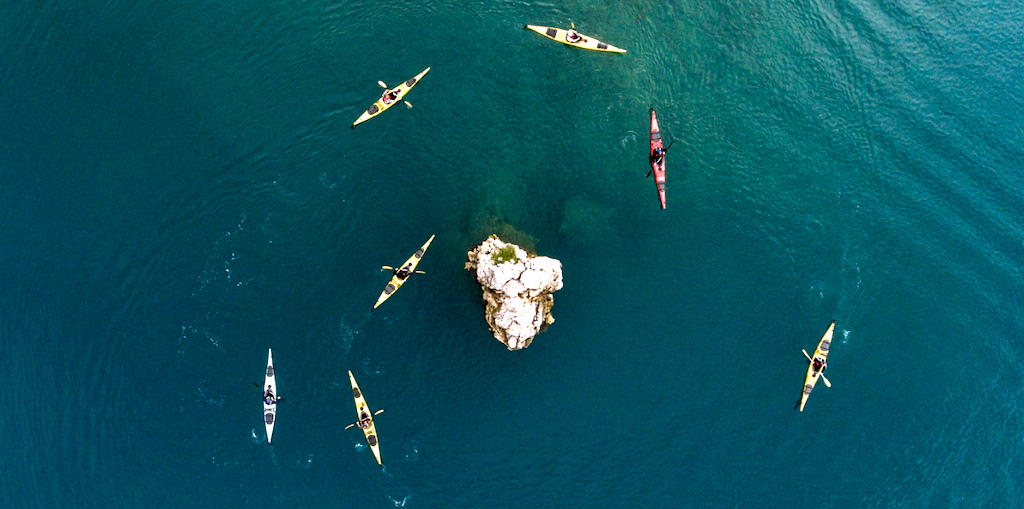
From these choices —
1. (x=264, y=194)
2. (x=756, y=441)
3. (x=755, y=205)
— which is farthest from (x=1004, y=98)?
(x=264, y=194)

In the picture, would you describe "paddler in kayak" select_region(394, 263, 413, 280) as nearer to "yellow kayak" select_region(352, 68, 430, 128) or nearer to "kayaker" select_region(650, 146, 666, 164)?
"yellow kayak" select_region(352, 68, 430, 128)

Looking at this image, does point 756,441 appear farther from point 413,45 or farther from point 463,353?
point 413,45

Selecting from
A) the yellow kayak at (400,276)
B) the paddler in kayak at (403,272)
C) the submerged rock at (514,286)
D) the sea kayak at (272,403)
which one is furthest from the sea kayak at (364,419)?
the submerged rock at (514,286)

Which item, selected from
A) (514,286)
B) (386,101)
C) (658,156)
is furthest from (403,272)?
(658,156)

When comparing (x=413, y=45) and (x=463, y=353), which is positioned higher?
(x=413, y=45)

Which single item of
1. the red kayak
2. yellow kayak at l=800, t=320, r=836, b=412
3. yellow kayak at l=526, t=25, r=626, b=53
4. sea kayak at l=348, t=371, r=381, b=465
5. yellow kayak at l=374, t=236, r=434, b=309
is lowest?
sea kayak at l=348, t=371, r=381, b=465

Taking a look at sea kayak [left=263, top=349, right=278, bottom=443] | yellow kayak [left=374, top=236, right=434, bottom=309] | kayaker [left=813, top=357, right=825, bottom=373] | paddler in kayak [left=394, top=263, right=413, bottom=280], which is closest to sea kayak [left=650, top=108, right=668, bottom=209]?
kayaker [left=813, top=357, right=825, bottom=373]

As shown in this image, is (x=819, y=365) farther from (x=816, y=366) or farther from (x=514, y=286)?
(x=514, y=286)
